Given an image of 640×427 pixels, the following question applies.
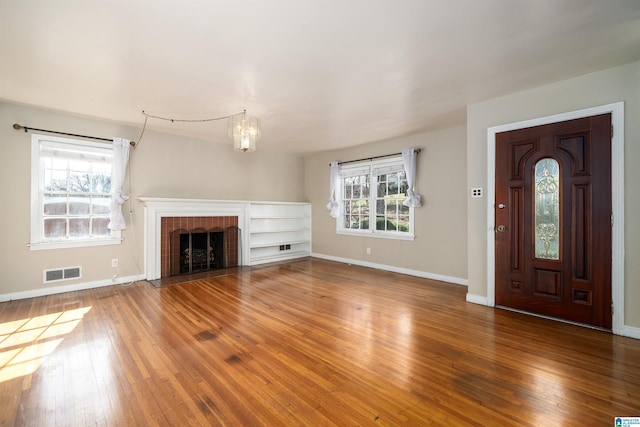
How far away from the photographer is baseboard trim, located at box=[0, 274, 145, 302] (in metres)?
3.54

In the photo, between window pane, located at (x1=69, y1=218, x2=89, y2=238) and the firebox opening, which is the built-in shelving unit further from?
window pane, located at (x1=69, y1=218, x2=89, y2=238)

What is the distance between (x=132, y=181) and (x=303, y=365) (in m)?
4.21

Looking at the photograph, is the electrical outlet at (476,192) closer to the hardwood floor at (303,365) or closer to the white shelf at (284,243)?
the hardwood floor at (303,365)

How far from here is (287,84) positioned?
294 cm

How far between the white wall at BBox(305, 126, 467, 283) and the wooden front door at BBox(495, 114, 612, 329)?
1.08m

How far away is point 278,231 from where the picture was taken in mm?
6301

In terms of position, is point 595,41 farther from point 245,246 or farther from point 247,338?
point 245,246

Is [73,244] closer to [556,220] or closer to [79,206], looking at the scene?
[79,206]

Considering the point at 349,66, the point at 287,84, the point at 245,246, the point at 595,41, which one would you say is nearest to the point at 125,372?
the point at 287,84

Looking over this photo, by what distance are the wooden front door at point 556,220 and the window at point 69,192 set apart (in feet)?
18.6

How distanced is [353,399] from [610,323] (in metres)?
2.77

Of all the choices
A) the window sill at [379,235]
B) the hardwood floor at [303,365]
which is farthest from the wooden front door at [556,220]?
the window sill at [379,235]

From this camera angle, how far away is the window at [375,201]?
16.9ft

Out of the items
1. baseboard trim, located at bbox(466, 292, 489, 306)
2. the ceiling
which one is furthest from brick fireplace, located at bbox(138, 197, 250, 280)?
baseboard trim, located at bbox(466, 292, 489, 306)
